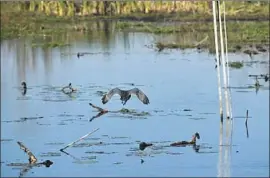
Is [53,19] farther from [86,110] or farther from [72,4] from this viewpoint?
[86,110]

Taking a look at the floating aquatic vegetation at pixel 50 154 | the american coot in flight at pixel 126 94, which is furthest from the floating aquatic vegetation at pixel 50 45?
the floating aquatic vegetation at pixel 50 154

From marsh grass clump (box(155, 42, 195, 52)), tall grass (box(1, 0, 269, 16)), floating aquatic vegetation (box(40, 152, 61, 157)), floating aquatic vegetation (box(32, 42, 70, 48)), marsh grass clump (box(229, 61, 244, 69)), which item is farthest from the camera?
tall grass (box(1, 0, 269, 16))

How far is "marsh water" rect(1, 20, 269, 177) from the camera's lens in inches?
360

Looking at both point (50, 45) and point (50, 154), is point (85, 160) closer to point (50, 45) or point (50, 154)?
point (50, 154)

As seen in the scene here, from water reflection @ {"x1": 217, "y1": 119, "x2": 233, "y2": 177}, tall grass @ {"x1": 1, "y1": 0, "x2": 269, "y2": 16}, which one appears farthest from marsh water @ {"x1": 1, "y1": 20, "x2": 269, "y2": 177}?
tall grass @ {"x1": 1, "y1": 0, "x2": 269, "y2": 16}

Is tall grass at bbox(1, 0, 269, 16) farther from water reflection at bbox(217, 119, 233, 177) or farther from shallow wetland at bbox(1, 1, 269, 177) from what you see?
water reflection at bbox(217, 119, 233, 177)

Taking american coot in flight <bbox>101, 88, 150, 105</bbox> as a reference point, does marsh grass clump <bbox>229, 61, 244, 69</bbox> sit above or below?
above

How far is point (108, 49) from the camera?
850 inches

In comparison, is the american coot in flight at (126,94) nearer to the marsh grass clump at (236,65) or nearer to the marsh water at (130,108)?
the marsh water at (130,108)

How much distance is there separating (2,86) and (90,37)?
9.18 metres

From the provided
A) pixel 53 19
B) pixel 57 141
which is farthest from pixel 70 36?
pixel 57 141

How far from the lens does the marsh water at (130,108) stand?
913cm

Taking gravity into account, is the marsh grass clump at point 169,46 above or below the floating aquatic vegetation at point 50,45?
below

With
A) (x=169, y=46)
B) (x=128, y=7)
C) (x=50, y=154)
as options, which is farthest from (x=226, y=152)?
(x=128, y=7)
